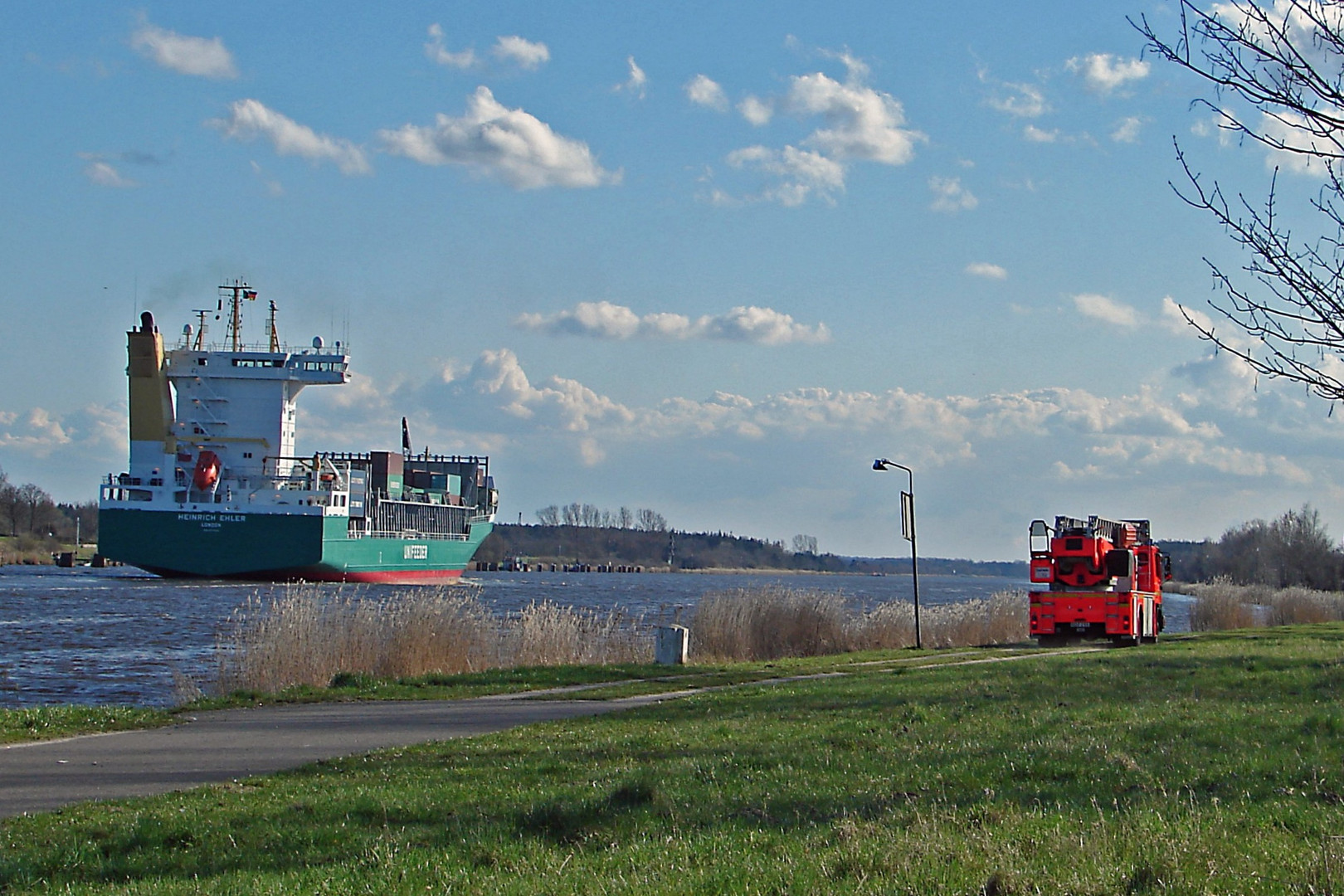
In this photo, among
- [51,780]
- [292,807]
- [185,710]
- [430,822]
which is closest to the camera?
[430,822]

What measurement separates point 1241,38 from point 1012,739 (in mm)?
5902

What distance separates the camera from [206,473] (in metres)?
74.9

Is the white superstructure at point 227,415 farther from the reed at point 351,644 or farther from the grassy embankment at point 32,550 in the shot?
the reed at point 351,644

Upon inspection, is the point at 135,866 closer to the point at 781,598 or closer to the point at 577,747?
the point at 577,747

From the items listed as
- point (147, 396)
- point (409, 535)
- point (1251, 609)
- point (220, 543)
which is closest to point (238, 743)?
point (1251, 609)

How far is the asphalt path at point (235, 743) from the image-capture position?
995cm

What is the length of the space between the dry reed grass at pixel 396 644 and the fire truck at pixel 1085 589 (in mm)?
10159

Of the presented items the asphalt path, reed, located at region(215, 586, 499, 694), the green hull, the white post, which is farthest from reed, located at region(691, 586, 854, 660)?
the green hull

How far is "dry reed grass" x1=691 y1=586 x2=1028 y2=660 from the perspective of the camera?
2853cm

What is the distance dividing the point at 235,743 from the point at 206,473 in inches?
2629

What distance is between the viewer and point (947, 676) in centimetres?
1775

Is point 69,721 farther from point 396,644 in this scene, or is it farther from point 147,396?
point 147,396

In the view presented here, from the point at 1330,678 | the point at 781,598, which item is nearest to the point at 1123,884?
the point at 1330,678

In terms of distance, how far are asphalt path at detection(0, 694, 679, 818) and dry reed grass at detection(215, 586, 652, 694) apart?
415cm
